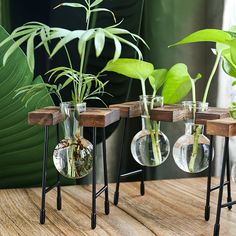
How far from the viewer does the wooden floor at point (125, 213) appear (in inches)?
57.6

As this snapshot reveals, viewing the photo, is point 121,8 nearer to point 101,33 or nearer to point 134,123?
point 134,123

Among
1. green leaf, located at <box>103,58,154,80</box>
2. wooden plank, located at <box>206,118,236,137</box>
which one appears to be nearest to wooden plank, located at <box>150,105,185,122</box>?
green leaf, located at <box>103,58,154,80</box>

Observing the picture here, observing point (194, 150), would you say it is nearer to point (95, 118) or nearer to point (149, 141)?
point (149, 141)

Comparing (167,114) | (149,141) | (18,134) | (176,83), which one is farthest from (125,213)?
(18,134)

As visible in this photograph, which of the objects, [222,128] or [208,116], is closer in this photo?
[222,128]

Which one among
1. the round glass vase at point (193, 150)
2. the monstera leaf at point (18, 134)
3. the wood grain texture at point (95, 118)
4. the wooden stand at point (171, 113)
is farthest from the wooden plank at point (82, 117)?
the monstera leaf at point (18, 134)

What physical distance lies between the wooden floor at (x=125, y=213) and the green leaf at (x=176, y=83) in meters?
0.39

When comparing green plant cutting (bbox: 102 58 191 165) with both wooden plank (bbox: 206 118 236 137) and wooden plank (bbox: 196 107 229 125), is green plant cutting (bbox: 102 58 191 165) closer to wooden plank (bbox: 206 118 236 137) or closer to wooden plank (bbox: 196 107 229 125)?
wooden plank (bbox: 196 107 229 125)

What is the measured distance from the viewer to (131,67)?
155 centimetres

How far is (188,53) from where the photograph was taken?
2.09 meters

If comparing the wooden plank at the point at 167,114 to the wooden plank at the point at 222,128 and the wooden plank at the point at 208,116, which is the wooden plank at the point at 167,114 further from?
the wooden plank at the point at 222,128

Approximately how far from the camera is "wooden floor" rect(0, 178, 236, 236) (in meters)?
1.46

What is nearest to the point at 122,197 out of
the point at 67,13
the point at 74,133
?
the point at 74,133

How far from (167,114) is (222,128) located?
0.29 metres
